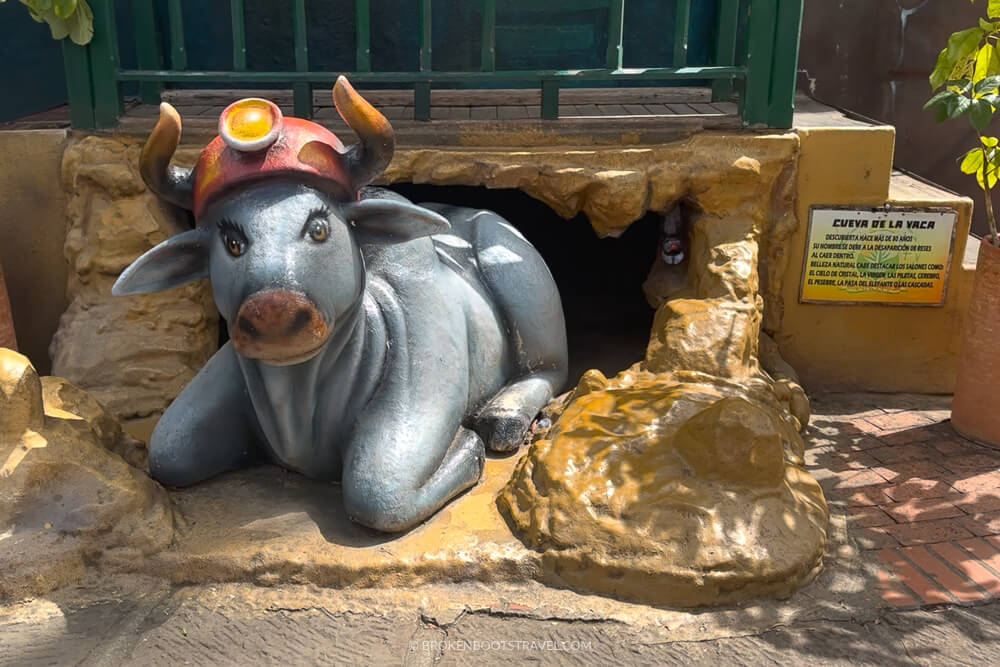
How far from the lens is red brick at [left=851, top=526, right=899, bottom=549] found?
3.35m

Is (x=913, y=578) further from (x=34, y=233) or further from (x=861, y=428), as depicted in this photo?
(x=34, y=233)

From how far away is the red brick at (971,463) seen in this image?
3.96m

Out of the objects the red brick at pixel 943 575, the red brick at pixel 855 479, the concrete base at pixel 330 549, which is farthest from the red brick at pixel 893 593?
the concrete base at pixel 330 549

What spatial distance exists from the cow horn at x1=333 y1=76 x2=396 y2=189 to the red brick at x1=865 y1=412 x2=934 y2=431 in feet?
8.94

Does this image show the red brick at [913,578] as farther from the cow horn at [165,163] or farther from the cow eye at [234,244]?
the cow horn at [165,163]

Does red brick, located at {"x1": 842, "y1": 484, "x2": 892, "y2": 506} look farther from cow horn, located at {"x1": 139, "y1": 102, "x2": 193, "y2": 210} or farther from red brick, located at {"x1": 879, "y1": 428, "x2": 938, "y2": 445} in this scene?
cow horn, located at {"x1": 139, "y1": 102, "x2": 193, "y2": 210}

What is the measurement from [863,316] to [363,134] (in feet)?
9.37

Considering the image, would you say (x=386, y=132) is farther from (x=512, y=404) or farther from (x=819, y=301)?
(x=819, y=301)

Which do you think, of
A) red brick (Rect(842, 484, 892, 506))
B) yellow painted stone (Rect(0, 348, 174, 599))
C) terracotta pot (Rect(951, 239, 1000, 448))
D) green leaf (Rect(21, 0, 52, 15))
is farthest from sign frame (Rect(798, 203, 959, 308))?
green leaf (Rect(21, 0, 52, 15))

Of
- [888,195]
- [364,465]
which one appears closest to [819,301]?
[888,195]

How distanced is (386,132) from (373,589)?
1.48 metres

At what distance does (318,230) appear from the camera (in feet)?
9.84

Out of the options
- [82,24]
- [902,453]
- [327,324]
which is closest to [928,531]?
[902,453]

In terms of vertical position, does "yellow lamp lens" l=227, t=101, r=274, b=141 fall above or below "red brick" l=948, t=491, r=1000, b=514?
above
